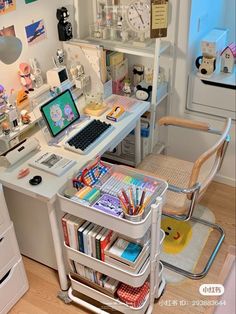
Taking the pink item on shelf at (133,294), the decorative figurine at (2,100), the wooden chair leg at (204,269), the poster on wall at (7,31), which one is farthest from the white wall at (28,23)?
the wooden chair leg at (204,269)

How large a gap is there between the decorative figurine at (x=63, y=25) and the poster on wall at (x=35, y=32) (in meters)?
0.12

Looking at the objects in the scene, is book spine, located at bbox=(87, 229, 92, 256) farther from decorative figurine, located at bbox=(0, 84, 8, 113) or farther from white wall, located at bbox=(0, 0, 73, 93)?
white wall, located at bbox=(0, 0, 73, 93)

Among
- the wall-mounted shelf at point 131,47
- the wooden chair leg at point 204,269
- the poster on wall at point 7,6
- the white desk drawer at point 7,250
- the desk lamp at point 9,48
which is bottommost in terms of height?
the wooden chair leg at point 204,269

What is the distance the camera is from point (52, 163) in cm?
182

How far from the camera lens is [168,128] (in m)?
2.72

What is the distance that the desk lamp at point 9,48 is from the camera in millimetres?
1620

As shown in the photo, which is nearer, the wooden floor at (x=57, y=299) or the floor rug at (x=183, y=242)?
the wooden floor at (x=57, y=299)

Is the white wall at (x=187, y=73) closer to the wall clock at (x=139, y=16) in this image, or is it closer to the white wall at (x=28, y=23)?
the wall clock at (x=139, y=16)

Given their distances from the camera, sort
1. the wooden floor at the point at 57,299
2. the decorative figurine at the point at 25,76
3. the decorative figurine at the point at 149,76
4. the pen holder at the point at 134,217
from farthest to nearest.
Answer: the decorative figurine at the point at 149,76 < the decorative figurine at the point at 25,76 < the wooden floor at the point at 57,299 < the pen holder at the point at 134,217

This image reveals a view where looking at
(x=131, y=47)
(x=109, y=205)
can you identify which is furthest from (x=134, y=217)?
(x=131, y=47)

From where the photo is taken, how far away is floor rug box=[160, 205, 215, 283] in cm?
220

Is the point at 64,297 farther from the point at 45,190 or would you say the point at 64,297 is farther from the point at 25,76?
the point at 25,76

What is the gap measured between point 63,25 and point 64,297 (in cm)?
152

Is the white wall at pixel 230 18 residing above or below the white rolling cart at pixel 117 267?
above
